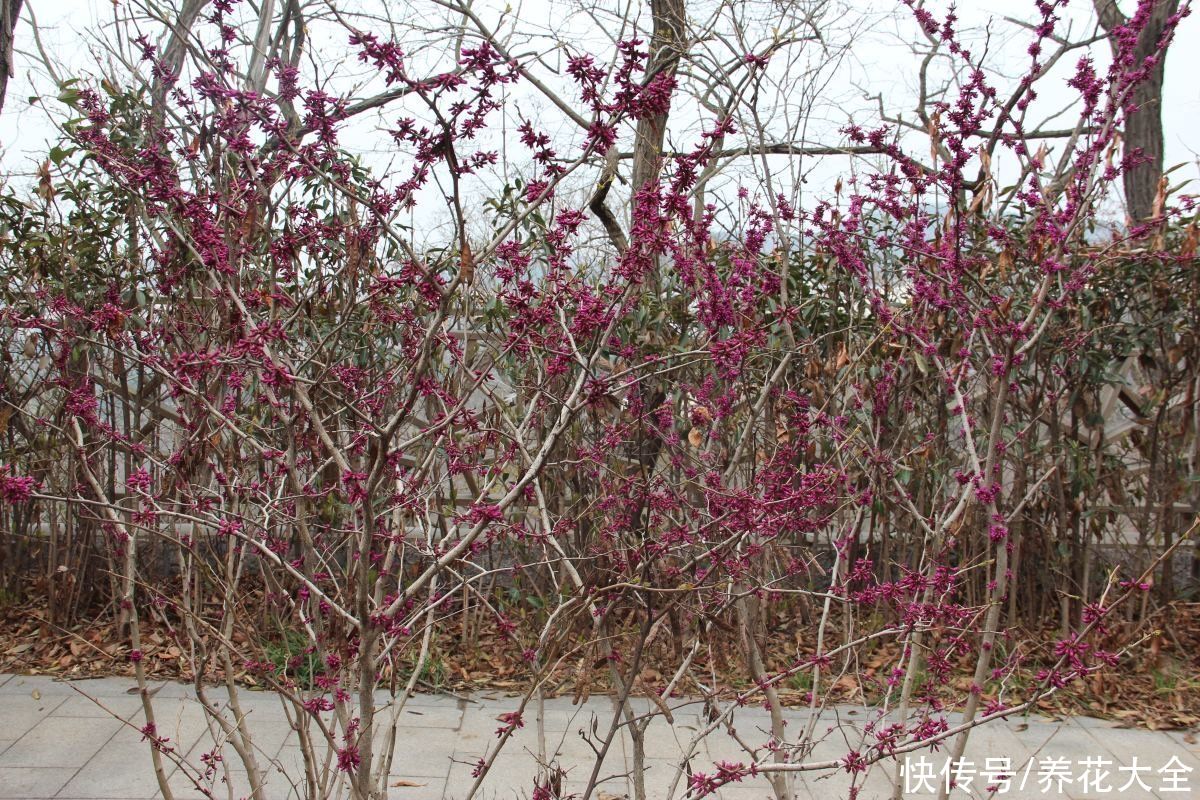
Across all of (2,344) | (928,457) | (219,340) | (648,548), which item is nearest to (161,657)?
(2,344)

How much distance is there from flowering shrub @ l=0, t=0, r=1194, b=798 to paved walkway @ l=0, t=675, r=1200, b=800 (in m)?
0.14

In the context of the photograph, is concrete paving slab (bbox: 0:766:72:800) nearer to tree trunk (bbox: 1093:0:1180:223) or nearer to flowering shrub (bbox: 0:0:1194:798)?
flowering shrub (bbox: 0:0:1194:798)

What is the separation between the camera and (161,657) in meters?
4.92

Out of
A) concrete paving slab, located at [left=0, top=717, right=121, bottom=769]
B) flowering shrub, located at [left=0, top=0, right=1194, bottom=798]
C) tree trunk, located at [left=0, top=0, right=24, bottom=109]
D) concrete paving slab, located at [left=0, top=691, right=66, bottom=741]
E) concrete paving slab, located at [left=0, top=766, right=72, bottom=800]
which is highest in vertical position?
tree trunk, located at [left=0, top=0, right=24, bottom=109]

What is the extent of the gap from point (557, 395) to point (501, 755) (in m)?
1.41

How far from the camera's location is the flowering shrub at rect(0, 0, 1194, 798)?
7.34 ft

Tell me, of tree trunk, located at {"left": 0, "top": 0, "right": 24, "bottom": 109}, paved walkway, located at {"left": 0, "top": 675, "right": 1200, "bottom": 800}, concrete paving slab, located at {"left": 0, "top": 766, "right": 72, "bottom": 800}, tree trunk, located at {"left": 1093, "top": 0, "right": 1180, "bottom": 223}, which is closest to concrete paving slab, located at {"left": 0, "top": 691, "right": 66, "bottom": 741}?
paved walkway, located at {"left": 0, "top": 675, "right": 1200, "bottom": 800}

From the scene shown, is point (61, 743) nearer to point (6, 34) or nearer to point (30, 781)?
point (30, 781)

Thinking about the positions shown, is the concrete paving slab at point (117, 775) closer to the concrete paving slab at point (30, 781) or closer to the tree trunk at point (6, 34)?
the concrete paving slab at point (30, 781)

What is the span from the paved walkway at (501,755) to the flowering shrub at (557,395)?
14cm

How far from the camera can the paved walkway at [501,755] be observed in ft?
12.0

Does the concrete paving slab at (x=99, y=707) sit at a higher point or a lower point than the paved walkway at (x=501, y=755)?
higher

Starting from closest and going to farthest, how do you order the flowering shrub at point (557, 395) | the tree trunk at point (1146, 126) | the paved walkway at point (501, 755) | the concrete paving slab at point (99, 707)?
the flowering shrub at point (557, 395), the paved walkway at point (501, 755), the concrete paving slab at point (99, 707), the tree trunk at point (1146, 126)

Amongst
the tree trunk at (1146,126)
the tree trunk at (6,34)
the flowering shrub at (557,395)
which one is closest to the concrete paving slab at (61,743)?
the flowering shrub at (557,395)
